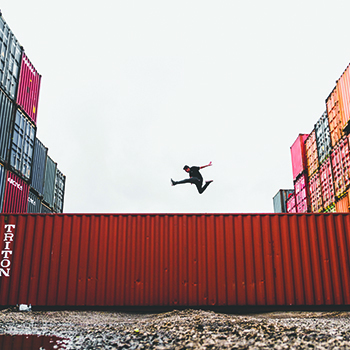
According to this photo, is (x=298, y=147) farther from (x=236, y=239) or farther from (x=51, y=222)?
(x=51, y=222)

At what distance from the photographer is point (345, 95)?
44.2 feet

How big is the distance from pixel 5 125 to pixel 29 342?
33.6ft

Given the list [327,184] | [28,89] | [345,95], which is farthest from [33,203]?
[345,95]

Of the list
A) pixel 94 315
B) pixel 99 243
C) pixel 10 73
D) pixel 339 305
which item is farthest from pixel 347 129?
pixel 10 73

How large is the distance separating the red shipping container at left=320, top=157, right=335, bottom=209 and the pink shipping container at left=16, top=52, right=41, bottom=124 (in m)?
13.9

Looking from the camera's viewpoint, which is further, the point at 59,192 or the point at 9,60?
the point at 59,192

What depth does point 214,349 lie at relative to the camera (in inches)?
166

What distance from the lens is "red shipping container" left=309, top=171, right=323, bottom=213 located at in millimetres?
16055

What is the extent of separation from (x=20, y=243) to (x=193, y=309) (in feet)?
16.5

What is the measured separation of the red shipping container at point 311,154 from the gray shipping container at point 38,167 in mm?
14035

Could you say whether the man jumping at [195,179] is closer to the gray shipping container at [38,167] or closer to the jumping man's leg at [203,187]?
the jumping man's leg at [203,187]

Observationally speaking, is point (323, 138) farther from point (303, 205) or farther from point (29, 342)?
point (29, 342)

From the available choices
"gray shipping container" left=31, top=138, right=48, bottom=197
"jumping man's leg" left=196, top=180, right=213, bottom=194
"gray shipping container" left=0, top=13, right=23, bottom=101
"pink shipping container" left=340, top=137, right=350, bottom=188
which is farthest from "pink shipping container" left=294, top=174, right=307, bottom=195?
"gray shipping container" left=0, top=13, right=23, bottom=101

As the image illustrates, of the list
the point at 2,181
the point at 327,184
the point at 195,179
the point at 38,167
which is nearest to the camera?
the point at 195,179
